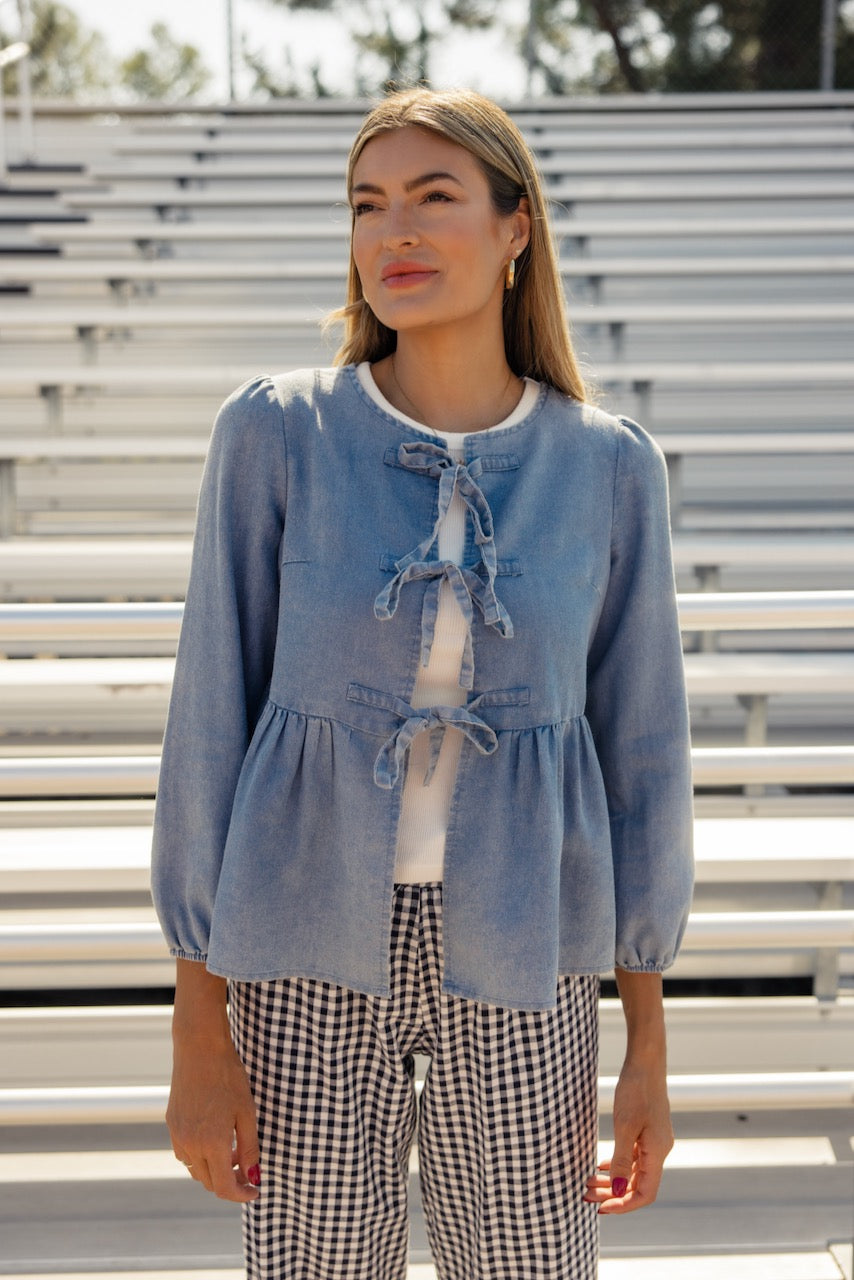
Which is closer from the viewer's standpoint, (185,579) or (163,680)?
(163,680)

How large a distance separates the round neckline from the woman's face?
0.05m

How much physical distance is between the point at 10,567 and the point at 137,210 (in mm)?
3332

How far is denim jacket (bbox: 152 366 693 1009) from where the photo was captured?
0.86 meters

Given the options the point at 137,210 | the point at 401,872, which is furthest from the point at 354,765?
the point at 137,210

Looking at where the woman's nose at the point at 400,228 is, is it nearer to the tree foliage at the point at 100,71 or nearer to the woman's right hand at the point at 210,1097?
the woman's right hand at the point at 210,1097

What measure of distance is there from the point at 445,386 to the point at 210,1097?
0.57 m

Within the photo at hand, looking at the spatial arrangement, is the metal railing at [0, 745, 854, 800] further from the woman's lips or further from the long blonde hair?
the woman's lips

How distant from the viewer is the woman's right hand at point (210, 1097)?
34.4 inches

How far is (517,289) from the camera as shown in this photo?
1.01 metres

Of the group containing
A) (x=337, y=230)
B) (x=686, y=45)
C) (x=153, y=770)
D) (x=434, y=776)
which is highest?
(x=686, y=45)

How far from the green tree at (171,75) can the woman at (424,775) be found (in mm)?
8848

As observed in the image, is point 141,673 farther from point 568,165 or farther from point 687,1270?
point 568,165

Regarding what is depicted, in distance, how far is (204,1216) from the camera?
147 cm

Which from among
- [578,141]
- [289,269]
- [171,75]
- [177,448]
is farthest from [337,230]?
[171,75]
